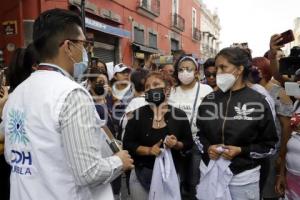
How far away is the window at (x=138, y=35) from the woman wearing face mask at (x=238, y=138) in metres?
15.0

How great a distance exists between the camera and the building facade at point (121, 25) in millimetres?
10087

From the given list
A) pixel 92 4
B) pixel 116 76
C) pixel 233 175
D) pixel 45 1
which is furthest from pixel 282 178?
pixel 92 4

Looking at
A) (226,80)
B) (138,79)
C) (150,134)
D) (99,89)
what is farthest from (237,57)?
(99,89)

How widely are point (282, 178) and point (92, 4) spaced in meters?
11.1

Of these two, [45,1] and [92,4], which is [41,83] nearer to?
[45,1]

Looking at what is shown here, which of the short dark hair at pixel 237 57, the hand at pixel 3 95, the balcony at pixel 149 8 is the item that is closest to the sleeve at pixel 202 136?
the short dark hair at pixel 237 57

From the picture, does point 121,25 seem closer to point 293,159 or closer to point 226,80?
point 226,80

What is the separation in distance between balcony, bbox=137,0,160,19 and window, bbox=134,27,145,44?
2.77ft

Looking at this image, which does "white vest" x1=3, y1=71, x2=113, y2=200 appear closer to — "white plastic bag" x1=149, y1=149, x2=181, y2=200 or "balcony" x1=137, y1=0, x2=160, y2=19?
"white plastic bag" x1=149, y1=149, x2=181, y2=200

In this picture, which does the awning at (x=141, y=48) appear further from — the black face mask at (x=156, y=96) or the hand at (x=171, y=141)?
the hand at (x=171, y=141)

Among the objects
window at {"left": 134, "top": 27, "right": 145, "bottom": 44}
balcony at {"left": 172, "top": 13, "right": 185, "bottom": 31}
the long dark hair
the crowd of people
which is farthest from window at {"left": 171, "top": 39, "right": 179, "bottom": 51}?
the long dark hair

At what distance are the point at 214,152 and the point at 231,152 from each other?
14cm

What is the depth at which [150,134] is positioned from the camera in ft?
11.5

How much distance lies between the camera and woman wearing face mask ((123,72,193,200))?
348 centimetres
